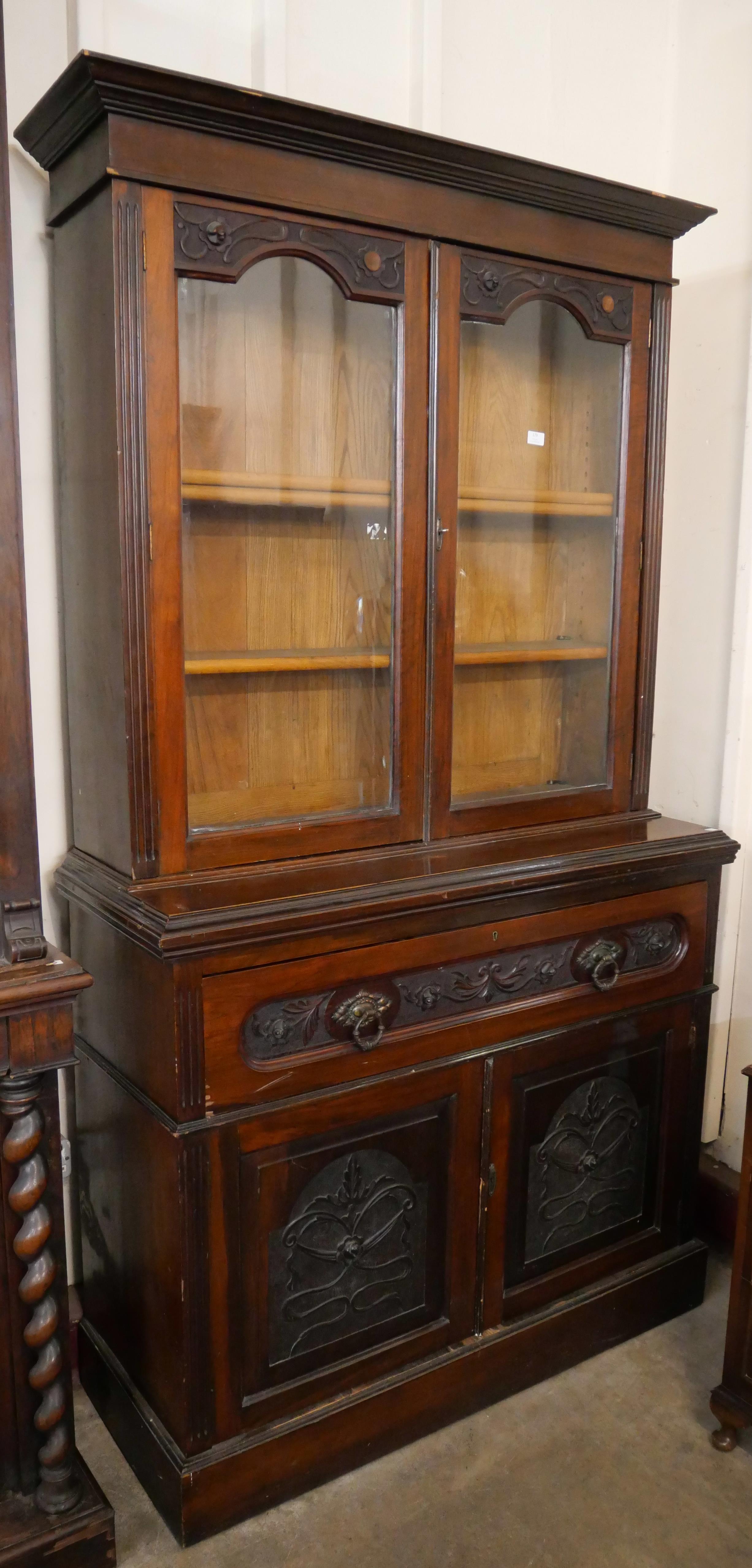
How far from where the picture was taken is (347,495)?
163cm

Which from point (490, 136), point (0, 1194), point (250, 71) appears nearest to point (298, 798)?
point (0, 1194)

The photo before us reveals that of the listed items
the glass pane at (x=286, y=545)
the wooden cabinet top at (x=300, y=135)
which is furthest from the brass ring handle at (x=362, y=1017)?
the wooden cabinet top at (x=300, y=135)

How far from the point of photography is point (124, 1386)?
1.64 m

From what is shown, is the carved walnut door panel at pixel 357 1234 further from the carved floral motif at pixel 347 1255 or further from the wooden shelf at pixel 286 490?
the wooden shelf at pixel 286 490

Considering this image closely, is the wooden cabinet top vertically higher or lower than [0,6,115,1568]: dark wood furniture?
higher

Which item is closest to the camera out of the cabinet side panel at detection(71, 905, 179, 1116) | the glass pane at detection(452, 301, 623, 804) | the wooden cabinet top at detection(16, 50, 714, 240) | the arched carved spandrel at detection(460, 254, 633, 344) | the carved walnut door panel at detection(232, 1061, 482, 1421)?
the wooden cabinet top at detection(16, 50, 714, 240)

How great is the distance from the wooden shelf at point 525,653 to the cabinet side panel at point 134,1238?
0.84 m

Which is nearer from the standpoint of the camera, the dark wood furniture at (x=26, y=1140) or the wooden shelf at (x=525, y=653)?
the dark wood furniture at (x=26, y=1140)

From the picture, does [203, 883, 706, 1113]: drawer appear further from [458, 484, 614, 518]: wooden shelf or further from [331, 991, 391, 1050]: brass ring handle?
[458, 484, 614, 518]: wooden shelf

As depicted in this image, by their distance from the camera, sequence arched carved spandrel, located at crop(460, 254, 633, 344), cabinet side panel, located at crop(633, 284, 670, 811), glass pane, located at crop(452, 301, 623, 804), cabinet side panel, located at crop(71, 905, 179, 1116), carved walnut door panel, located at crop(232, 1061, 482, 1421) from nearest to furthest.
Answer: cabinet side panel, located at crop(71, 905, 179, 1116), carved walnut door panel, located at crop(232, 1061, 482, 1421), arched carved spandrel, located at crop(460, 254, 633, 344), glass pane, located at crop(452, 301, 623, 804), cabinet side panel, located at crop(633, 284, 670, 811)

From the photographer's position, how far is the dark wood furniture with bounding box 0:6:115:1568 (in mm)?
1325

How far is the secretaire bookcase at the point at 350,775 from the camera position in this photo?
4.66ft

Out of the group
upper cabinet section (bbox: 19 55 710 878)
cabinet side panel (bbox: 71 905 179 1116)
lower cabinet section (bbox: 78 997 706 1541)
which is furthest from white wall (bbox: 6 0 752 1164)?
lower cabinet section (bbox: 78 997 706 1541)

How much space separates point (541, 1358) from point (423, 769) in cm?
100
